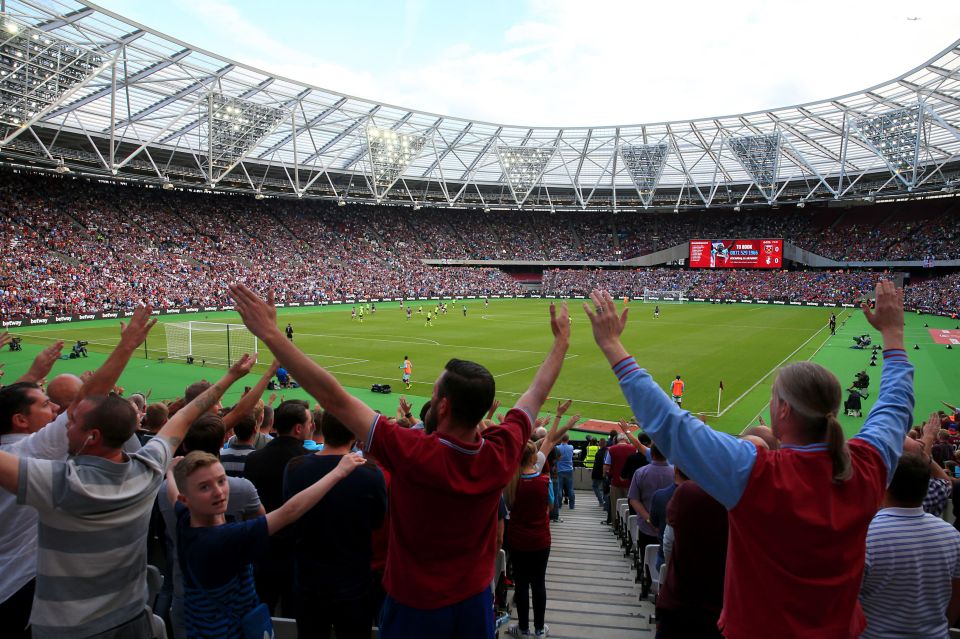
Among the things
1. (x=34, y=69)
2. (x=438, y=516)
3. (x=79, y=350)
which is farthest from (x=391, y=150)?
(x=438, y=516)

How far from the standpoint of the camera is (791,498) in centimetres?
242

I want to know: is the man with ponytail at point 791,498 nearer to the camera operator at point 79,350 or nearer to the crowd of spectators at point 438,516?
the crowd of spectators at point 438,516

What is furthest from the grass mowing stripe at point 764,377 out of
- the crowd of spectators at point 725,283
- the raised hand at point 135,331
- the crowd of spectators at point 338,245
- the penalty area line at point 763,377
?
the crowd of spectators at point 725,283

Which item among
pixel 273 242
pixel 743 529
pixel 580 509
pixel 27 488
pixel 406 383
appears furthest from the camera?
pixel 273 242

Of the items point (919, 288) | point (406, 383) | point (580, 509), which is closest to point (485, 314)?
point (406, 383)

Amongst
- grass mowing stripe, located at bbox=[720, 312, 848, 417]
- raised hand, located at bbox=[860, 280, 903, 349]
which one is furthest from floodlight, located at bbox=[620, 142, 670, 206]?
raised hand, located at bbox=[860, 280, 903, 349]

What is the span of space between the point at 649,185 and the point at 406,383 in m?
67.3

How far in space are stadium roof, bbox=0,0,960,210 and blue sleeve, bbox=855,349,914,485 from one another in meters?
45.0

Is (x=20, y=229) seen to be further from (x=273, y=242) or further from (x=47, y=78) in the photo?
(x=273, y=242)

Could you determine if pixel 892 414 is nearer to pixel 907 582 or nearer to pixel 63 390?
pixel 907 582

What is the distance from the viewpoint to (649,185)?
81.1 metres

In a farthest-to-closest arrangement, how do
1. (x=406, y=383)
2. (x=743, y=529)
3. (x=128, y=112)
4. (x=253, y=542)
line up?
(x=128, y=112) < (x=406, y=383) < (x=253, y=542) < (x=743, y=529)

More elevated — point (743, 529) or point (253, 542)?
point (743, 529)

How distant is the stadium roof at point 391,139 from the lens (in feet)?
128
